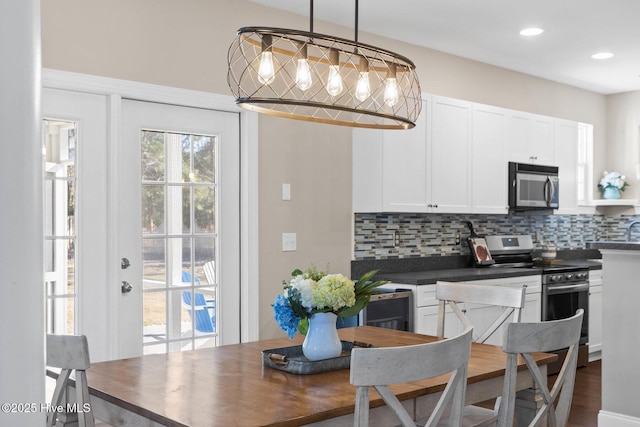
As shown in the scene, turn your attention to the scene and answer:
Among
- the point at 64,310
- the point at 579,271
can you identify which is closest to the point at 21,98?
the point at 64,310

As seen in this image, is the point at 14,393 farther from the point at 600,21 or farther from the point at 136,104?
the point at 600,21

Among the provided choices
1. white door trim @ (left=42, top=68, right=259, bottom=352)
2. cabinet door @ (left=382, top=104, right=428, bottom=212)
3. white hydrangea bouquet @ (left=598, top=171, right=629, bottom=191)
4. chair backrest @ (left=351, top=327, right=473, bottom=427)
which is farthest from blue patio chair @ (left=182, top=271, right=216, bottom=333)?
white hydrangea bouquet @ (left=598, top=171, right=629, bottom=191)

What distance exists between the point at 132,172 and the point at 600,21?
130 inches

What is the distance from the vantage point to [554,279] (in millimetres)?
5520

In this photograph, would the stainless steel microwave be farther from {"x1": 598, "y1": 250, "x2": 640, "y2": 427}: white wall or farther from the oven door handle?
{"x1": 598, "y1": 250, "x2": 640, "y2": 427}: white wall

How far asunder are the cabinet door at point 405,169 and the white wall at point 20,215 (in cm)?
414

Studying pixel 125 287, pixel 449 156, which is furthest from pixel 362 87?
pixel 449 156

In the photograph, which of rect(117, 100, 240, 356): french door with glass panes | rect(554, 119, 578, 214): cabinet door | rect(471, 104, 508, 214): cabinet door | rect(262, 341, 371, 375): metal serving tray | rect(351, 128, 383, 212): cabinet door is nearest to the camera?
rect(262, 341, 371, 375): metal serving tray

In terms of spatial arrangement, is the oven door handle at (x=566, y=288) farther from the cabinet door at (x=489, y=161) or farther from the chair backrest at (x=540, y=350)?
the chair backrest at (x=540, y=350)

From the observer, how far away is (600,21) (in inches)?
183

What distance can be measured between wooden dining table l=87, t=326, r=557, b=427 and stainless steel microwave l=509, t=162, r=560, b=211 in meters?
3.34

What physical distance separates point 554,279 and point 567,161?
1.35 m

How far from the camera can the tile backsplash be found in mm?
4965

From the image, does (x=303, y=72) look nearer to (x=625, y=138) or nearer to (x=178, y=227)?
(x=178, y=227)
